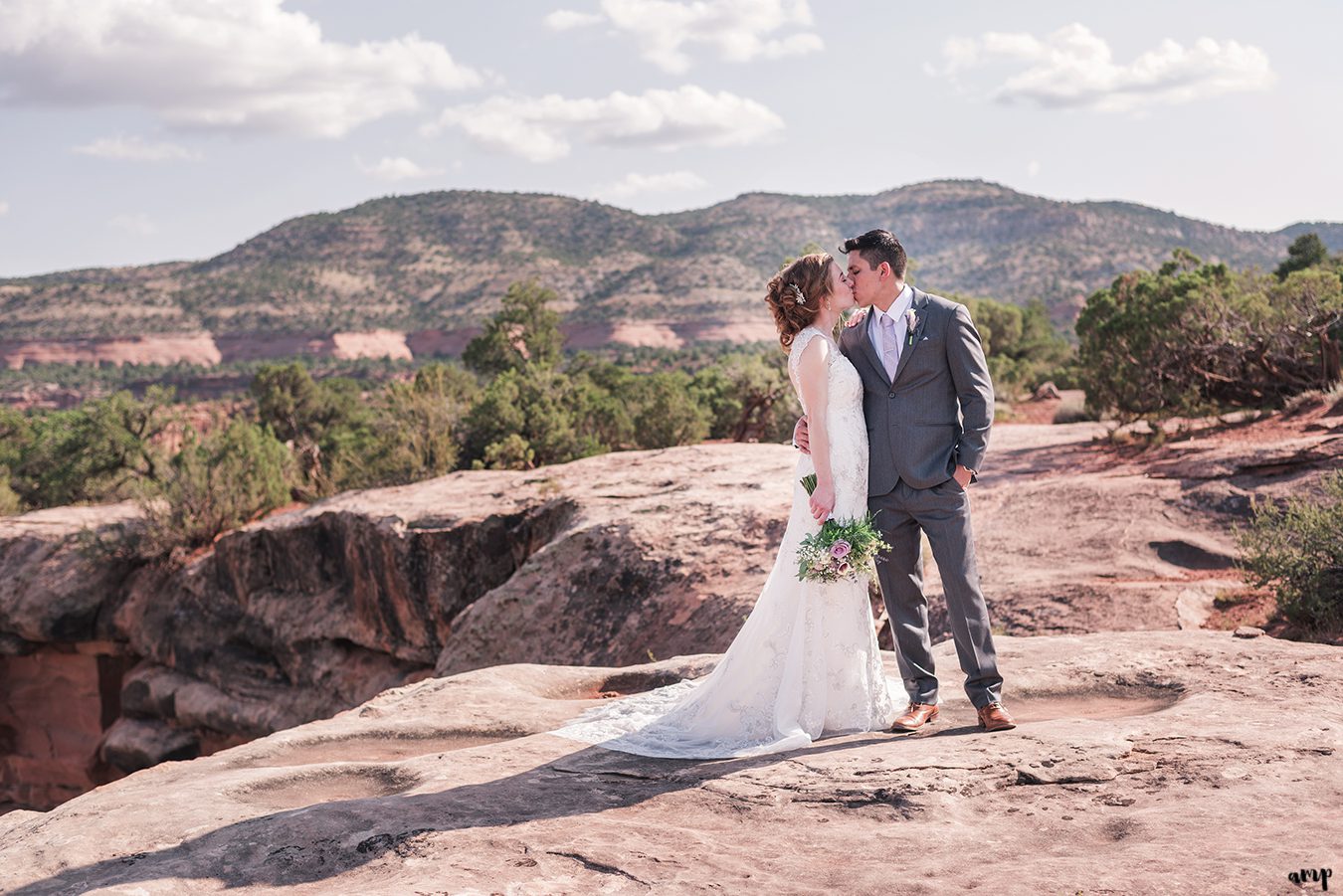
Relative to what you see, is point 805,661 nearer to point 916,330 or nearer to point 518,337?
point 916,330

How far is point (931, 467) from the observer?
514 cm

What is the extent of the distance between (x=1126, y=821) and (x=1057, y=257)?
98.3 metres

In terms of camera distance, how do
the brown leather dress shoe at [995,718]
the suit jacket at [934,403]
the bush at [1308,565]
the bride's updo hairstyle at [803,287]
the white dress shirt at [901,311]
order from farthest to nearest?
the bush at [1308,565], the bride's updo hairstyle at [803,287], the white dress shirt at [901,311], the suit jacket at [934,403], the brown leather dress shoe at [995,718]

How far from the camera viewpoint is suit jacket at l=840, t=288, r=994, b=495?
5.09 m

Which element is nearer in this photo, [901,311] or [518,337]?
[901,311]

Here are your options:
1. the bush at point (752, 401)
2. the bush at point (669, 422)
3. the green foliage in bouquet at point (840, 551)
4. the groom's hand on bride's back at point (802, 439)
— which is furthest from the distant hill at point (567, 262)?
the green foliage in bouquet at point (840, 551)

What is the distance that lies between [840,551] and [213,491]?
16.1m

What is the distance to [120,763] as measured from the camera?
18.0m

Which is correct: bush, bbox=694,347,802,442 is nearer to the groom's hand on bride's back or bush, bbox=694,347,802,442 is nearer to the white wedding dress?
the groom's hand on bride's back

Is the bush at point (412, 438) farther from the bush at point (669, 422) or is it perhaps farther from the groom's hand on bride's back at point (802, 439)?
the groom's hand on bride's back at point (802, 439)

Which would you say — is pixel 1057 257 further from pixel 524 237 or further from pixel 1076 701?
pixel 1076 701

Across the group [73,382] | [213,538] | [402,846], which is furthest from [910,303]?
[73,382]

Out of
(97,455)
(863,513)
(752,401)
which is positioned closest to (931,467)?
(863,513)

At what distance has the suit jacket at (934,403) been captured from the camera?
200 inches
